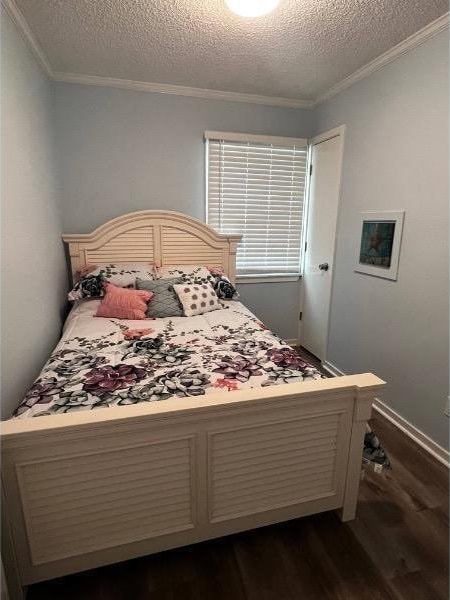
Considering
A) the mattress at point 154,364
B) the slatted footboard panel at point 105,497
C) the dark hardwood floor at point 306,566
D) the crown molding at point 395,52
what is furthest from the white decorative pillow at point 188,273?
the crown molding at point 395,52

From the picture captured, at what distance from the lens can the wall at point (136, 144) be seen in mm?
2688

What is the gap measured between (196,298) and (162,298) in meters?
0.25

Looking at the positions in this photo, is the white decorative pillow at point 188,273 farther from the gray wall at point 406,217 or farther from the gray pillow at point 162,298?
the gray wall at point 406,217

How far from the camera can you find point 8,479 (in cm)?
107

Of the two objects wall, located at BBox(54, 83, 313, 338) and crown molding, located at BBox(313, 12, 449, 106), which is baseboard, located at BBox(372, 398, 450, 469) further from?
crown molding, located at BBox(313, 12, 449, 106)

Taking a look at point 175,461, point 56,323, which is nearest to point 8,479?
point 175,461

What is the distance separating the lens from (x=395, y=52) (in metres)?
2.11

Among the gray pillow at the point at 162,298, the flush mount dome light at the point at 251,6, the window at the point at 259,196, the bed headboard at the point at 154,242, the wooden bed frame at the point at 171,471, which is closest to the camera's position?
the wooden bed frame at the point at 171,471

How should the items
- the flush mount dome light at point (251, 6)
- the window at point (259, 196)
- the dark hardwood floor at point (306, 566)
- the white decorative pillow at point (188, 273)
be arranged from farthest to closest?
the window at point (259, 196)
the white decorative pillow at point (188, 273)
the flush mount dome light at point (251, 6)
the dark hardwood floor at point (306, 566)

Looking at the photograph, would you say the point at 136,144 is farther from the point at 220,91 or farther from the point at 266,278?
the point at 266,278

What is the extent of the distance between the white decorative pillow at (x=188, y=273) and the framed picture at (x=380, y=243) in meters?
1.21

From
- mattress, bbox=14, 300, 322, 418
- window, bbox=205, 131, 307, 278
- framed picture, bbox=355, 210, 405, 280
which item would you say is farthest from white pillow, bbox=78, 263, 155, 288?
→ framed picture, bbox=355, 210, 405, 280

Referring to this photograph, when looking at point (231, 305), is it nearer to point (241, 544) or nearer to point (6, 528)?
point (241, 544)

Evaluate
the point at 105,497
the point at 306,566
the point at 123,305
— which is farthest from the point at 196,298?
the point at 306,566
